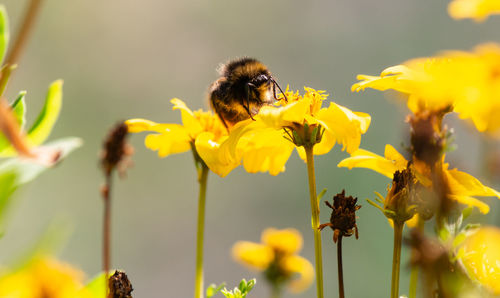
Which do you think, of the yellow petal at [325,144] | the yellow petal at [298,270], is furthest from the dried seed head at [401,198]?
the yellow petal at [298,270]

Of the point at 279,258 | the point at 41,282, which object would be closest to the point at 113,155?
the point at 41,282

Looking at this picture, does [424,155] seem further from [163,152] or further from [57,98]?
[163,152]

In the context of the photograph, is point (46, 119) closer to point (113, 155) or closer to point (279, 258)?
point (113, 155)

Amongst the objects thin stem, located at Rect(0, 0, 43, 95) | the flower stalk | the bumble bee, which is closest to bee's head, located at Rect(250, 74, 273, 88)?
the bumble bee

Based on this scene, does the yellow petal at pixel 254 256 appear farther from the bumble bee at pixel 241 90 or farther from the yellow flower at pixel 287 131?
the yellow flower at pixel 287 131

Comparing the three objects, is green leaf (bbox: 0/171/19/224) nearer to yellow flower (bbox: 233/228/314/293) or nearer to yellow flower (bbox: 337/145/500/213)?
yellow flower (bbox: 337/145/500/213)

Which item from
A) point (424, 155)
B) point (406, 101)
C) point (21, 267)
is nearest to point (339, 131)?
point (406, 101)
